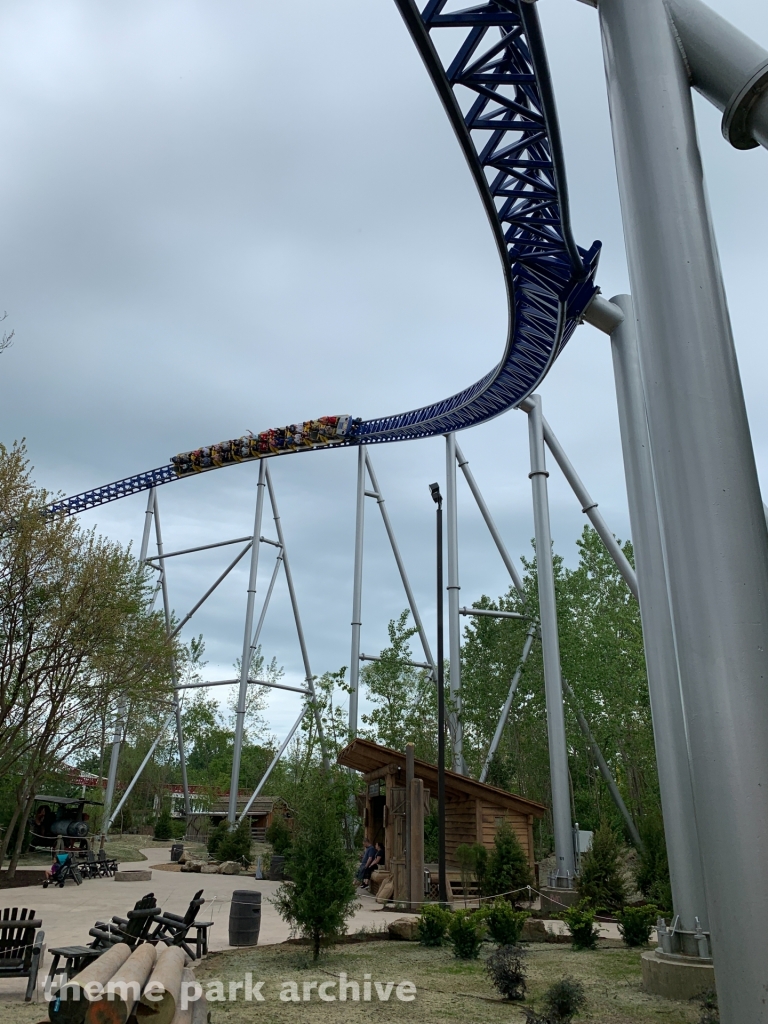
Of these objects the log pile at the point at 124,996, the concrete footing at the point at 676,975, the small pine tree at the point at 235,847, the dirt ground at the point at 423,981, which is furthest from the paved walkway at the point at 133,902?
the concrete footing at the point at 676,975

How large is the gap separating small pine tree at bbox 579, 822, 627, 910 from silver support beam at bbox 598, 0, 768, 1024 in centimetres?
949

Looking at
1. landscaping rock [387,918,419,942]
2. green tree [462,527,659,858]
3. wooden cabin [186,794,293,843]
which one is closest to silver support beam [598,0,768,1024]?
landscaping rock [387,918,419,942]

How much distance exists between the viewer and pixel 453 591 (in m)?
19.5

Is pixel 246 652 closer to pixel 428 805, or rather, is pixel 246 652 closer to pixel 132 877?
pixel 132 877

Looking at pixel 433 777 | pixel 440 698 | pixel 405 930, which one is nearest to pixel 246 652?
pixel 433 777

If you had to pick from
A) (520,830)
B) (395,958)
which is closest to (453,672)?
(520,830)

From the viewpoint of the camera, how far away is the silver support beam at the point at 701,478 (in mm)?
2820

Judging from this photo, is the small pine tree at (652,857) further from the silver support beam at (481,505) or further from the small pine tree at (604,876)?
the silver support beam at (481,505)

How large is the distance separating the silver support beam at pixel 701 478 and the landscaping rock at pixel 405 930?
273 inches

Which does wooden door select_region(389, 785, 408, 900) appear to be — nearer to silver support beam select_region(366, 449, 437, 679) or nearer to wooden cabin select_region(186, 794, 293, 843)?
silver support beam select_region(366, 449, 437, 679)

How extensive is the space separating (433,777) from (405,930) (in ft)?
16.8

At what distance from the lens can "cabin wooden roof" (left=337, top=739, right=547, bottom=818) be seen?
535 inches

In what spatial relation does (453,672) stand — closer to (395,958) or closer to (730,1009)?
(395,958)

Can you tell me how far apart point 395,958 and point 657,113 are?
7578 mm
